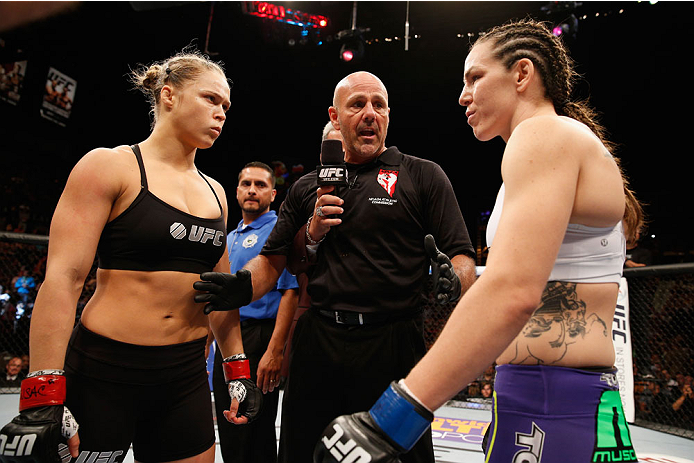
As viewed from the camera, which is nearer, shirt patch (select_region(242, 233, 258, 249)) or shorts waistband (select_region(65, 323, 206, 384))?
shorts waistband (select_region(65, 323, 206, 384))

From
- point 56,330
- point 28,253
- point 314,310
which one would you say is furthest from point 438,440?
point 28,253

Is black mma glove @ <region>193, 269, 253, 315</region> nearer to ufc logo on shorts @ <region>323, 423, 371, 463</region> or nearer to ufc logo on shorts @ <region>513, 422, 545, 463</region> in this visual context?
ufc logo on shorts @ <region>323, 423, 371, 463</region>

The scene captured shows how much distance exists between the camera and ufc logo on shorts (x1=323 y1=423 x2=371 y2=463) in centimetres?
69

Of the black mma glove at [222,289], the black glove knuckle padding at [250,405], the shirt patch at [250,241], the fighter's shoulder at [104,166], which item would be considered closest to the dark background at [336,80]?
the shirt patch at [250,241]

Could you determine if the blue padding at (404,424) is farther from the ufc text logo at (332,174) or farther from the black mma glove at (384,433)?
the ufc text logo at (332,174)

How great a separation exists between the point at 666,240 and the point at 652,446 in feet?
24.1

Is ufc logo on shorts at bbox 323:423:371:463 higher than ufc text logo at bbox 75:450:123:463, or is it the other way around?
ufc logo on shorts at bbox 323:423:371:463

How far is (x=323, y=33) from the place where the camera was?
23.4 feet

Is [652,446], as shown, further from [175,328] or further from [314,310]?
[175,328]

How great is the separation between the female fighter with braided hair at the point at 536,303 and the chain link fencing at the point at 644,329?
292 cm

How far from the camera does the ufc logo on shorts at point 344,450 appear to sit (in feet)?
2.26

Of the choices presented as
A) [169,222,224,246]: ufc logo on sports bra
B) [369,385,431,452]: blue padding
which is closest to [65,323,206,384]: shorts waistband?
[169,222,224,246]: ufc logo on sports bra

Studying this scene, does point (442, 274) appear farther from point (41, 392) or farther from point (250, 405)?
point (41, 392)

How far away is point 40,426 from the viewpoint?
45.9 inches
